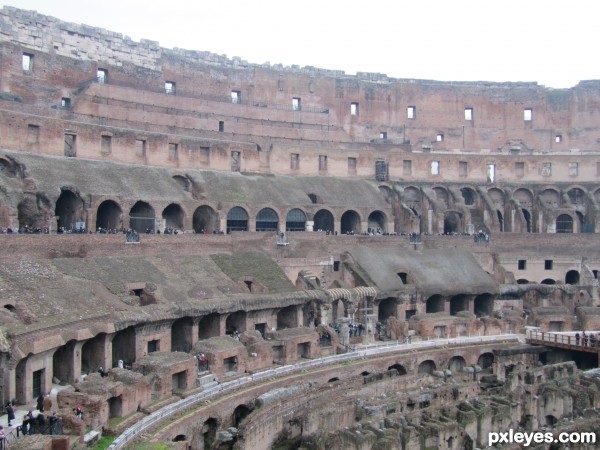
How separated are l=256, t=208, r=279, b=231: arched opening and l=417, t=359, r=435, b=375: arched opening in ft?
49.0

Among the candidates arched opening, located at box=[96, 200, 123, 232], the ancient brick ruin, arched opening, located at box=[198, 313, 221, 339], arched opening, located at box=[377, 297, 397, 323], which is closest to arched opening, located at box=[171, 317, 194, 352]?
the ancient brick ruin

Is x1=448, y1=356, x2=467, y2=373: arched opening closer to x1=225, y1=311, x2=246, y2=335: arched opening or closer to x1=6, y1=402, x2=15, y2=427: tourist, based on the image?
x1=225, y1=311, x2=246, y2=335: arched opening

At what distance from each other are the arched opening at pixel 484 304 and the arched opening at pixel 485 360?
22.9ft

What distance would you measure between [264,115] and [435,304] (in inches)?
869

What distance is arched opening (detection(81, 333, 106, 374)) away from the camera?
78.5ft

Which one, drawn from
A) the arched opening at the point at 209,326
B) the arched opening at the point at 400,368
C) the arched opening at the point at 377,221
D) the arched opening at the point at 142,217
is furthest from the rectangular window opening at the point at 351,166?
the arched opening at the point at 209,326

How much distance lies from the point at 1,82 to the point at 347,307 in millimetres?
26016

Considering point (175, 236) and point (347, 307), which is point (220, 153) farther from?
point (347, 307)

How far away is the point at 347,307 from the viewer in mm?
35531

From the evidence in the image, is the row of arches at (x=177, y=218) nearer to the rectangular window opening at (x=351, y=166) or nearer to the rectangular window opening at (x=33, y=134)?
the rectangular window opening at (x=33, y=134)

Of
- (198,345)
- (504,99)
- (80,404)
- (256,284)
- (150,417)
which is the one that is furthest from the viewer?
(504,99)

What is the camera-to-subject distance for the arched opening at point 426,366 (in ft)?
105

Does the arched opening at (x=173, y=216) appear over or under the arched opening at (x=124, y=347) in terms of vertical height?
over

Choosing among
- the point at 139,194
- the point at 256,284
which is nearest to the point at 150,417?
the point at 256,284
